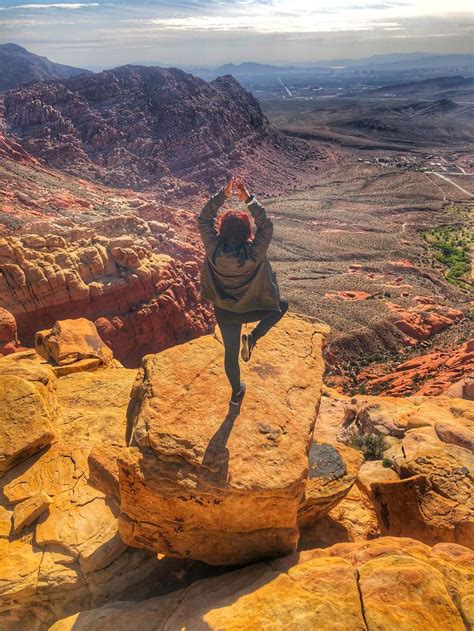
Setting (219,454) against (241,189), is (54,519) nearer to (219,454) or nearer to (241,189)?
(219,454)

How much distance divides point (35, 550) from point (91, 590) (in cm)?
78

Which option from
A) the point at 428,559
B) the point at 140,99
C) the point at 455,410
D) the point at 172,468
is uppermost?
the point at 140,99

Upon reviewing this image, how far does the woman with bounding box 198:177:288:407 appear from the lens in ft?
13.9

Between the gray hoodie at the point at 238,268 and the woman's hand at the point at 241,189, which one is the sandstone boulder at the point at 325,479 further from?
the woman's hand at the point at 241,189

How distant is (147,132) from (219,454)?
5339 cm

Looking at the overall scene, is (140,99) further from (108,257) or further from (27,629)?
(27,629)

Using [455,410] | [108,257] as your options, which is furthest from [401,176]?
[455,410]

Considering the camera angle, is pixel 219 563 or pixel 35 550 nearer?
pixel 219 563

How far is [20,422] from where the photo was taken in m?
5.96

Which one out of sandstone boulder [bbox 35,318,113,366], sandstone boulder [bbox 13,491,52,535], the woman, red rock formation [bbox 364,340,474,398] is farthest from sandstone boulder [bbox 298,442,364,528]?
red rock formation [bbox 364,340,474,398]

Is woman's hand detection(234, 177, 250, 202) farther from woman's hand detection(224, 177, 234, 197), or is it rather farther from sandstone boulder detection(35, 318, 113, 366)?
sandstone boulder detection(35, 318, 113, 366)

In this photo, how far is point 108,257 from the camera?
1730 centimetres

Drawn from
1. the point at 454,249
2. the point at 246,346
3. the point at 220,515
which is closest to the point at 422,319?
the point at 454,249

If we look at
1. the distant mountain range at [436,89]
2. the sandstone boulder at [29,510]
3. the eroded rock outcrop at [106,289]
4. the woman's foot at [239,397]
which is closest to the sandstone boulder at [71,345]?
the sandstone boulder at [29,510]
